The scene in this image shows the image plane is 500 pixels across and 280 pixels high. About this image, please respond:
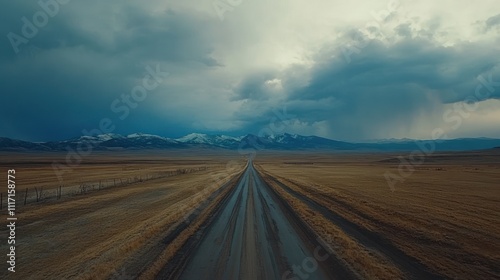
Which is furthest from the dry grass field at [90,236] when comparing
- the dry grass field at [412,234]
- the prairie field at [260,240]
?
the dry grass field at [412,234]

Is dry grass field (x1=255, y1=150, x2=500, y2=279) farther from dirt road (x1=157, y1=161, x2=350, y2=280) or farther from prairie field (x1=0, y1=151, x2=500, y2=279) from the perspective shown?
dirt road (x1=157, y1=161, x2=350, y2=280)

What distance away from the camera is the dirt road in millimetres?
10062

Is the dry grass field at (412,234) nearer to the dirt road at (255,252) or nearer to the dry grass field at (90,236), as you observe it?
the dirt road at (255,252)

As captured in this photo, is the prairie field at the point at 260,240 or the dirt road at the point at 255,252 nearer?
the dirt road at the point at 255,252

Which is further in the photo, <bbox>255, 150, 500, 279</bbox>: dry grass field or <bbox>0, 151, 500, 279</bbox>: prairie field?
<bbox>255, 150, 500, 279</bbox>: dry grass field

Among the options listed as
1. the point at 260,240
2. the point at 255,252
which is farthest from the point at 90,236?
the point at 255,252

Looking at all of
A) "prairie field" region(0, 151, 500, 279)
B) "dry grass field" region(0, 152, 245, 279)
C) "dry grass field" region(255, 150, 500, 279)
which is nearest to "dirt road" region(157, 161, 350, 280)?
"prairie field" region(0, 151, 500, 279)

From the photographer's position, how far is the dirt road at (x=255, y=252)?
1006 centimetres

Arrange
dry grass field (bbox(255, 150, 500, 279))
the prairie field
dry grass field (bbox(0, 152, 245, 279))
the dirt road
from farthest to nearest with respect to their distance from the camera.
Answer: dry grass field (bbox(0, 152, 245, 279)), dry grass field (bbox(255, 150, 500, 279)), the prairie field, the dirt road

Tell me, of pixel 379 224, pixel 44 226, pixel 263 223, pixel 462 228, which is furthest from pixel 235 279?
pixel 44 226

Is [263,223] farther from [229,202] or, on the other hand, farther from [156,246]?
[229,202]

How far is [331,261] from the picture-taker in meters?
11.1

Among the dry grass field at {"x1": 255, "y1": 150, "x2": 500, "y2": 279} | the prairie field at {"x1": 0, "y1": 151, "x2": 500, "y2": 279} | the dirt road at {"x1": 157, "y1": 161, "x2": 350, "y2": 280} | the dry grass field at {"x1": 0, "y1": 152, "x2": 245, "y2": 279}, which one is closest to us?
the dirt road at {"x1": 157, "y1": 161, "x2": 350, "y2": 280}

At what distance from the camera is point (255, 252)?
480 inches
